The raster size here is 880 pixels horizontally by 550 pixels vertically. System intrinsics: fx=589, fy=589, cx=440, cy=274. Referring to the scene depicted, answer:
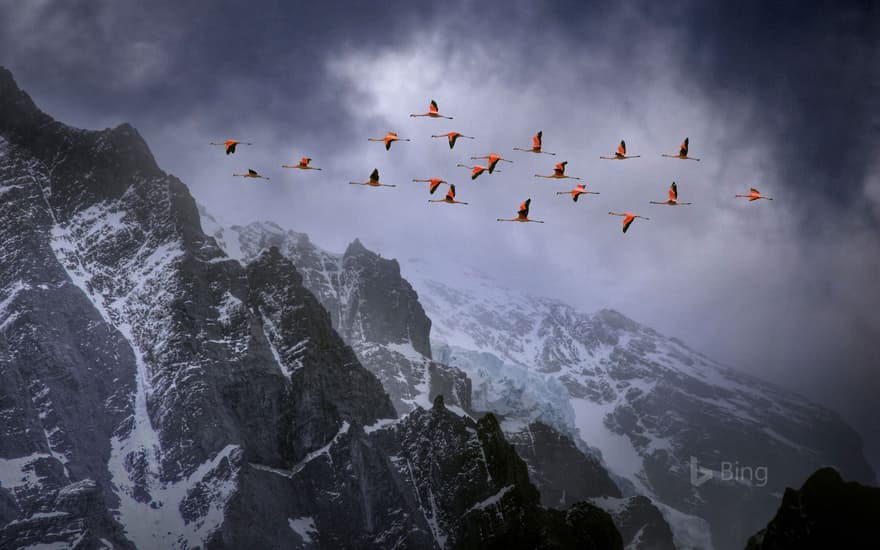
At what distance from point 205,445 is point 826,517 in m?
148

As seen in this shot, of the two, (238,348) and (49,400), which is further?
(238,348)

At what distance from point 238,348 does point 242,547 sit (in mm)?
60552

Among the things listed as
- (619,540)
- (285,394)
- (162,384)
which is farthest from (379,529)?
(162,384)

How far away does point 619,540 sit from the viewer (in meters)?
148

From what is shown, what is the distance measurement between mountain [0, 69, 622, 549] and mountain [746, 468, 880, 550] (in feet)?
189

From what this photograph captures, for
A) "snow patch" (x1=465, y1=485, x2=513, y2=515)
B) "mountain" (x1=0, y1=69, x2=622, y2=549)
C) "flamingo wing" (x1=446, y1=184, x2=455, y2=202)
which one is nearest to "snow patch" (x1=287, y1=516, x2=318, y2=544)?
"mountain" (x1=0, y1=69, x2=622, y2=549)

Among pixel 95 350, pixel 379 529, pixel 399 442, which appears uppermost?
pixel 95 350

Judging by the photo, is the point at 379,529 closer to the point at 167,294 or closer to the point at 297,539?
the point at 297,539

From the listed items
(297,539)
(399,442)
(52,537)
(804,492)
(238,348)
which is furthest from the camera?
(399,442)

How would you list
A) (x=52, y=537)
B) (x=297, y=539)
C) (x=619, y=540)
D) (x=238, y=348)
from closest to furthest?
1. (x=52, y=537)
2. (x=619, y=540)
3. (x=297, y=539)
4. (x=238, y=348)

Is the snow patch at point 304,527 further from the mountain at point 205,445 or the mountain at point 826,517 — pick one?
the mountain at point 826,517

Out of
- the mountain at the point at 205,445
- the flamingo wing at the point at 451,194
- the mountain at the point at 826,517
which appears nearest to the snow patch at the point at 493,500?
the mountain at the point at 205,445

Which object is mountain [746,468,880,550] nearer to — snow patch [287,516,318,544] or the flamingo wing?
the flamingo wing

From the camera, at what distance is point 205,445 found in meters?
167
